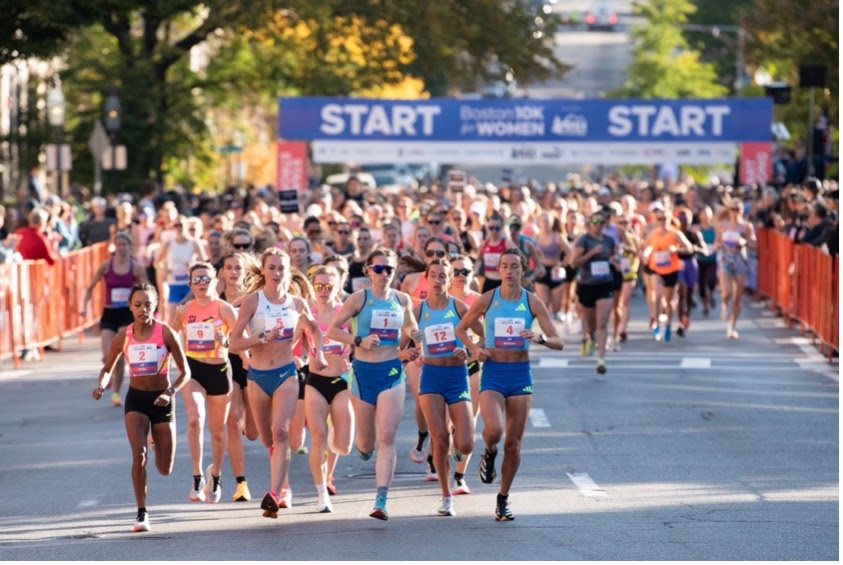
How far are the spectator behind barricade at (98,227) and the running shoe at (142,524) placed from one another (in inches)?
693

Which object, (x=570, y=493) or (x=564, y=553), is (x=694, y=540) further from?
(x=570, y=493)

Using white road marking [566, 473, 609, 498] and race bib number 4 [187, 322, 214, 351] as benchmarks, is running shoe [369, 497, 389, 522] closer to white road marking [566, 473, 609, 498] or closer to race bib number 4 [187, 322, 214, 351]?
white road marking [566, 473, 609, 498]

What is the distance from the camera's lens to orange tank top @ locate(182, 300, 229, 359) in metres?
13.7

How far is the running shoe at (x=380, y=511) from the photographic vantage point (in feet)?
40.4

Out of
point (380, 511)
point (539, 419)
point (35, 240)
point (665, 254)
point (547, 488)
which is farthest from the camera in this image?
point (665, 254)

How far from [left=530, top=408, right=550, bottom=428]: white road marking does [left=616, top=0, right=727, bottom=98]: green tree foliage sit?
57.0 m

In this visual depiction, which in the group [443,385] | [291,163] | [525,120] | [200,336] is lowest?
[443,385]

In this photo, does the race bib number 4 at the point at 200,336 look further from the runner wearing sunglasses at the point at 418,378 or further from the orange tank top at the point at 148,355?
the runner wearing sunglasses at the point at 418,378

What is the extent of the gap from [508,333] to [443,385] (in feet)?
1.82

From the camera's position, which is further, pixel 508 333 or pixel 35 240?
pixel 35 240

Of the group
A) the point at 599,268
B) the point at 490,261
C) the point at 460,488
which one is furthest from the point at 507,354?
the point at 599,268

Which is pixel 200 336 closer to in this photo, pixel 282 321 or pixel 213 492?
pixel 282 321

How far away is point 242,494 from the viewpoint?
1346 centimetres

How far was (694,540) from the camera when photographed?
11.5 meters
